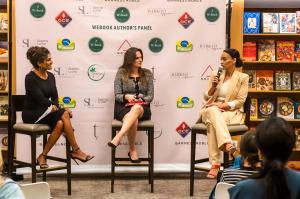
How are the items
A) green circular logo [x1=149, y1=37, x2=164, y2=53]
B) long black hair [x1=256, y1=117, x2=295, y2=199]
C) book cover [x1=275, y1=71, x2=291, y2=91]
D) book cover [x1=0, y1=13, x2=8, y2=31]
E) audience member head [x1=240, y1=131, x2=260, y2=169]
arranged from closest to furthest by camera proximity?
long black hair [x1=256, y1=117, x2=295, y2=199] → audience member head [x1=240, y1=131, x2=260, y2=169] → green circular logo [x1=149, y1=37, x2=164, y2=53] → book cover [x1=0, y1=13, x2=8, y2=31] → book cover [x1=275, y1=71, x2=291, y2=91]

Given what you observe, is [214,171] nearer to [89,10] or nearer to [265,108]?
[265,108]

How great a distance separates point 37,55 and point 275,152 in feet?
11.2

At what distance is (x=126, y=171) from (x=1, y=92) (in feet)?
5.33

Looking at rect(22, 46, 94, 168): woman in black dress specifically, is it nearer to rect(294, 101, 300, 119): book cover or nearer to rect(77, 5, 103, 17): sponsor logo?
rect(77, 5, 103, 17): sponsor logo

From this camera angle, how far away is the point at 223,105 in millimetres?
4648

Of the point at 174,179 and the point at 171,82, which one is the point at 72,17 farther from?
the point at 174,179

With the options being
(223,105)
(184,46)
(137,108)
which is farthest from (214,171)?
(184,46)

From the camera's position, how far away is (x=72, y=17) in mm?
5156

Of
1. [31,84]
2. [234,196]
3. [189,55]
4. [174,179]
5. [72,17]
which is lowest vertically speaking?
[174,179]

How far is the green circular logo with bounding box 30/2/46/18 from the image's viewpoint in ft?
16.7

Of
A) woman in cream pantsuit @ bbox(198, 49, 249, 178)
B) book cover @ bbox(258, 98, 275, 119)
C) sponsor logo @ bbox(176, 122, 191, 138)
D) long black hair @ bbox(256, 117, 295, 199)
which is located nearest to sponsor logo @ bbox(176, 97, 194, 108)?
sponsor logo @ bbox(176, 122, 191, 138)

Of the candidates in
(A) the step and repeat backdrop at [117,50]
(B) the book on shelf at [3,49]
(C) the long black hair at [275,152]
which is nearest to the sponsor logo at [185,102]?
(A) the step and repeat backdrop at [117,50]

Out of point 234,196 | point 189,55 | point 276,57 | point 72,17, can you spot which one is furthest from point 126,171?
point 234,196

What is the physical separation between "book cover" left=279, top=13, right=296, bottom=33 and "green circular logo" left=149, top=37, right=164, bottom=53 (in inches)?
56.2
